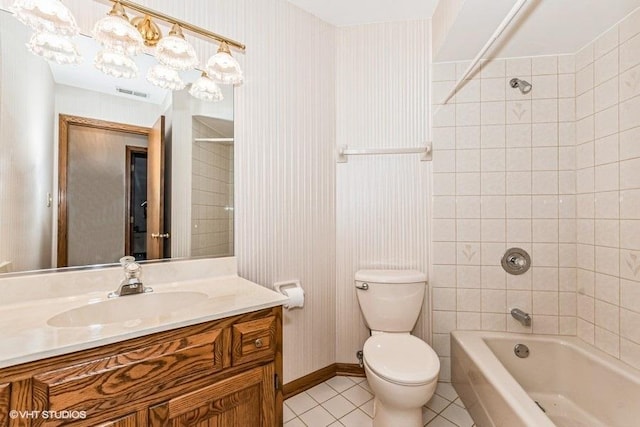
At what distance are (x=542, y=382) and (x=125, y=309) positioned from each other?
87.0 inches

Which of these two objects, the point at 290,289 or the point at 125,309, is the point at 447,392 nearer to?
the point at 290,289

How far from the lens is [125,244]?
4.16 ft

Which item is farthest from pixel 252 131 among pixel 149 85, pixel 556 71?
pixel 556 71

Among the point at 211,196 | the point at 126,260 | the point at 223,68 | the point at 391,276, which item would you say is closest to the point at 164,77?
the point at 223,68

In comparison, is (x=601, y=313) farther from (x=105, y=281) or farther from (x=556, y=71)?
(x=105, y=281)

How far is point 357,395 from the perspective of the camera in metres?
1.79

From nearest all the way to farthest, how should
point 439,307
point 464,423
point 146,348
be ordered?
1. point 146,348
2. point 464,423
3. point 439,307

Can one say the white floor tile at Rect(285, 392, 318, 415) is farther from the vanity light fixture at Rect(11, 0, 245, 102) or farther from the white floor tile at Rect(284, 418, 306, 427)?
the vanity light fixture at Rect(11, 0, 245, 102)

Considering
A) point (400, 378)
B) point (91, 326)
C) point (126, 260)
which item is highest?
point (126, 260)

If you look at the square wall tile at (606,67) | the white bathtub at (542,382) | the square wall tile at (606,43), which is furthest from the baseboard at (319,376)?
the square wall tile at (606,43)

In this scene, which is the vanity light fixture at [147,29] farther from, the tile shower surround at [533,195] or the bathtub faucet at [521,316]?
the bathtub faucet at [521,316]

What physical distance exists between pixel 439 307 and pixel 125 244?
182cm

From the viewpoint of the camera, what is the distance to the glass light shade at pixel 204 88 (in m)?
1.44

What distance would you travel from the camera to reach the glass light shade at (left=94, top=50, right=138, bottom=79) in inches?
46.4
